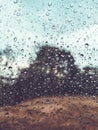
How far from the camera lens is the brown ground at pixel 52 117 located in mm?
15797

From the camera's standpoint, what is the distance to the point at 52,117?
1630 centimetres

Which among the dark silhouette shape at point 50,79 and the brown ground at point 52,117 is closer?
the brown ground at point 52,117

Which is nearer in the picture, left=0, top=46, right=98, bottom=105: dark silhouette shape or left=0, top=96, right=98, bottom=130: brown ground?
left=0, top=96, right=98, bottom=130: brown ground

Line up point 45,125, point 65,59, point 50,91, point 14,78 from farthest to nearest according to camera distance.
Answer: point 65,59 < point 14,78 < point 50,91 < point 45,125

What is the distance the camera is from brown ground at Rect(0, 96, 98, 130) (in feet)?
51.8

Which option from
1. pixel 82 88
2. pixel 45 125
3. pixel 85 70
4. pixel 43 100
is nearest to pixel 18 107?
pixel 43 100

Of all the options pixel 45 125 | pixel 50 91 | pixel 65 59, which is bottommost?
pixel 45 125

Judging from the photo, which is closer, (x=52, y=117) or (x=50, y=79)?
(x=52, y=117)

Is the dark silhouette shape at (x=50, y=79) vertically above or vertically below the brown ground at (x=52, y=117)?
above

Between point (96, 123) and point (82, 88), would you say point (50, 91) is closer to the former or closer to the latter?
point (82, 88)

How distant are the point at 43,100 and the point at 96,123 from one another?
11.5 ft

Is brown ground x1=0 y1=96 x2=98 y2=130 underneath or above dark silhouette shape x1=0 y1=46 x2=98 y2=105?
underneath

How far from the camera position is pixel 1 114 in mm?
16391

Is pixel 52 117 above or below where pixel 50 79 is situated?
below
